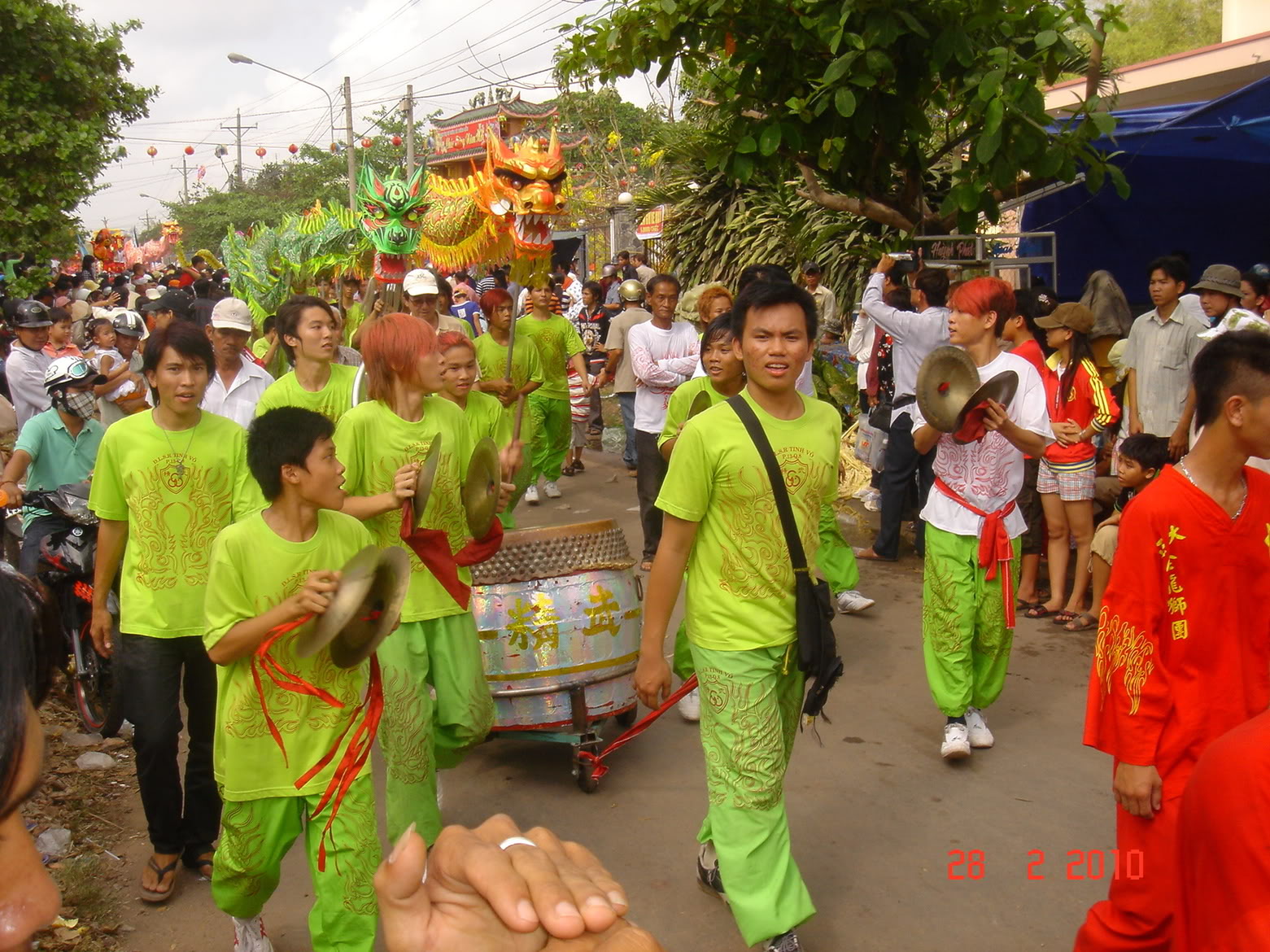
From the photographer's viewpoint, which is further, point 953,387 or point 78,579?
point 78,579

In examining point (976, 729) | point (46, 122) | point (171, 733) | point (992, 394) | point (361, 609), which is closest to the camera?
point (361, 609)

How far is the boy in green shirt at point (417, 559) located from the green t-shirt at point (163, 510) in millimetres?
413

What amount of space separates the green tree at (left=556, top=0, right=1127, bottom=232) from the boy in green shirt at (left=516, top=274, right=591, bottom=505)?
238 centimetres

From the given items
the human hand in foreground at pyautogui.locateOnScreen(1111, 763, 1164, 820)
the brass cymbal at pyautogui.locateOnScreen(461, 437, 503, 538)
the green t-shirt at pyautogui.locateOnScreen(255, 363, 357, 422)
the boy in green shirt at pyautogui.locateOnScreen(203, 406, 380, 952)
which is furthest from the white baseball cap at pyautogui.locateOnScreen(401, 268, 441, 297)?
the human hand in foreground at pyautogui.locateOnScreen(1111, 763, 1164, 820)

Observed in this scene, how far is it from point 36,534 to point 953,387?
13.9 feet

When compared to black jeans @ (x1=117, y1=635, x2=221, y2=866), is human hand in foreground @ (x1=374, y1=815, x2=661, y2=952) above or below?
above

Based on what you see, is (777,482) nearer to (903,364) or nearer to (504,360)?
(903,364)

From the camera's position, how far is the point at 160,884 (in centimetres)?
415

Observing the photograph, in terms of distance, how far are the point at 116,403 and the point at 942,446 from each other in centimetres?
420

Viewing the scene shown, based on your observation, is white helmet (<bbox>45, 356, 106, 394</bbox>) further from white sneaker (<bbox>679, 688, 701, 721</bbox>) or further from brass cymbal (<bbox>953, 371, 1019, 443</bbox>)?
brass cymbal (<bbox>953, 371, 1019, 443</bbox>)

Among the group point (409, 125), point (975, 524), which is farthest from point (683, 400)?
point (409, 125)

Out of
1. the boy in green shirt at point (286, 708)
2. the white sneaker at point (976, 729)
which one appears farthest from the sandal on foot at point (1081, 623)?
the boy in green shirt at point (286, 708)

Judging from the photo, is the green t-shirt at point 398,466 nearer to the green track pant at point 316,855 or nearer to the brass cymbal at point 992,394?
the green track pant at point 316,855

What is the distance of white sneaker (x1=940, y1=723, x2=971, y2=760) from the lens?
498 centimetres
